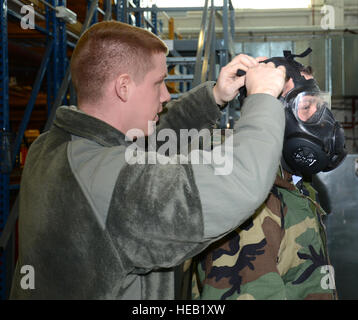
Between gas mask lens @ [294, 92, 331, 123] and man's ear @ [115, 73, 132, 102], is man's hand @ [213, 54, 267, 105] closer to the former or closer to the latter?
gas mask lens @ [294, 92, 331, 123]

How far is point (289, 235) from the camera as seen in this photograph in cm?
157

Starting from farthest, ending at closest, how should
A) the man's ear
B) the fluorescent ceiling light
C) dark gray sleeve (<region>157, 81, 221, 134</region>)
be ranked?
the fluorescent ceiling light < dark gray sleeve (<region>157, 81, 221, 134</region>) < the man's ear

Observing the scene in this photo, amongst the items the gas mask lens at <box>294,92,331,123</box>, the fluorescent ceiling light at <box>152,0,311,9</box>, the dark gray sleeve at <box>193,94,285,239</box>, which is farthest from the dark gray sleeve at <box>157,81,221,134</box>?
the fluorescent ceiling light at <box>152,0,311,9</box>

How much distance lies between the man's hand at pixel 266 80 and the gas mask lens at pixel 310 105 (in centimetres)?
30

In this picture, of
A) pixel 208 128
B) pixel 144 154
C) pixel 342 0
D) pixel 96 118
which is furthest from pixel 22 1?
pixel 342 0

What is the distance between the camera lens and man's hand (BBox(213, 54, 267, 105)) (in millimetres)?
1533

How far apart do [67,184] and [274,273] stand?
723 mm

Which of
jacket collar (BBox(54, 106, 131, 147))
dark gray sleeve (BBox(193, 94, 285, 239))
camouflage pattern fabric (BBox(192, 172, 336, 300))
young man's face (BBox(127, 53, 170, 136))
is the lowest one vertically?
camouflage pattern fabric (BBox(192, 172, 336, 300))

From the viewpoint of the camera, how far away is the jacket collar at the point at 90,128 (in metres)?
1.34

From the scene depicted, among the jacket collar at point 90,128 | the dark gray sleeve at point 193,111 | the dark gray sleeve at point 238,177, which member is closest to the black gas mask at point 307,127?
the dark gray sleeve at point 193,111

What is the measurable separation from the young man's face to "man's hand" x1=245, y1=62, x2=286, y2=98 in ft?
1.17

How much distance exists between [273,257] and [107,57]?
89cm

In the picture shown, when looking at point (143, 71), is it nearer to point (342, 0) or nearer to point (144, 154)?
point (144, 154)

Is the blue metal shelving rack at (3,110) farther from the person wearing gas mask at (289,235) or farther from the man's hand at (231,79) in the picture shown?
the person wearing gas mask at (289,235)
